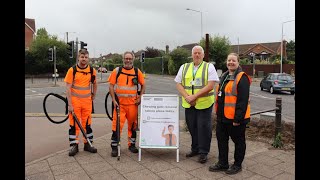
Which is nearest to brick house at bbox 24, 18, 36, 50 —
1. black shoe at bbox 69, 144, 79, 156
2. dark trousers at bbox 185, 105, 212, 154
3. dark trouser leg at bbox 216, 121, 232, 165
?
black shoe at bbox 69, 144, 79, 156

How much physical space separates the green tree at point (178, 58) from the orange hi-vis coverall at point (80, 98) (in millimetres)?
44731

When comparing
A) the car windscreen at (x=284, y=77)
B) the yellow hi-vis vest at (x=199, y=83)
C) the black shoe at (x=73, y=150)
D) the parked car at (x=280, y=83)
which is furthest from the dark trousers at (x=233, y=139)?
the car windscreen at (x=284, y=77)

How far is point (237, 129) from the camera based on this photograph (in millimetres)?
4484

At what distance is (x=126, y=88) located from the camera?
5.60m

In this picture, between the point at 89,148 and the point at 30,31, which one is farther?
the point at 30,31

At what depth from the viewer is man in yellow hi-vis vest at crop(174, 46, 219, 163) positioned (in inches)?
201

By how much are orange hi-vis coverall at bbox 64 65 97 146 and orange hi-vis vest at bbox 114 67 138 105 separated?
574 mm

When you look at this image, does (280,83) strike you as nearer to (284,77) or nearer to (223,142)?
(284,77)

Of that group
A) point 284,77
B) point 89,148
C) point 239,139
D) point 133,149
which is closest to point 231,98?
point 239,139

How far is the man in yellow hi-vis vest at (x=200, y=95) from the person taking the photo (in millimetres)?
5113

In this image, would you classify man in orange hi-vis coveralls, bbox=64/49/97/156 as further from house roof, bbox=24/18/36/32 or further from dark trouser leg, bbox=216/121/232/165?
house roof, bbox=24/18/36/32

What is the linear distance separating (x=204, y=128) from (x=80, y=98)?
2300mm

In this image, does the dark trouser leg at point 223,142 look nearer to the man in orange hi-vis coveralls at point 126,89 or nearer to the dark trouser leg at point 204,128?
the dark trouser leg at point 204,128
